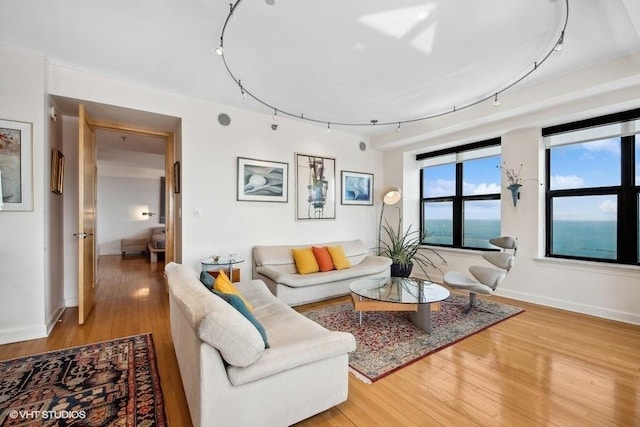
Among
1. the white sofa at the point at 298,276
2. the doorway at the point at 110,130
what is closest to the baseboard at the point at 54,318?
the doorway at the point at 110,130

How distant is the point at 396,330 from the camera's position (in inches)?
117

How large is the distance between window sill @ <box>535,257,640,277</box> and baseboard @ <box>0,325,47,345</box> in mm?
5755

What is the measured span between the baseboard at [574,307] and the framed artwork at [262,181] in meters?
3.60

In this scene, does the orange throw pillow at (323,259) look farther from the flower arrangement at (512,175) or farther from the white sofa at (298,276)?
the flower arrangement at (512,175)

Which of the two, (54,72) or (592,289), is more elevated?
(54,72)

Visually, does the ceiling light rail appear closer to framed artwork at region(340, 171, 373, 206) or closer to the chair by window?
framed artwork at region(340, 171, 373, 206)

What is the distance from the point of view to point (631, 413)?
1786 mm

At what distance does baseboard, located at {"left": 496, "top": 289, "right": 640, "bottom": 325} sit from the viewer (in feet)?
10.6

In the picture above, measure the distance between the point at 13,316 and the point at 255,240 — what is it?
99.9 inches

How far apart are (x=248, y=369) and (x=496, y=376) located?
1.89 meters

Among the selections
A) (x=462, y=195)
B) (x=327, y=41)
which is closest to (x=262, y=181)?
(x=327, y=41)

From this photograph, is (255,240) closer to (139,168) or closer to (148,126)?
(148,126)

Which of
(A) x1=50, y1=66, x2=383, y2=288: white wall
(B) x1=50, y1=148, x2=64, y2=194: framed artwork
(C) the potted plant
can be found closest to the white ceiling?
(A) x1=50, y1=66, x2=383, y2=288: white wall

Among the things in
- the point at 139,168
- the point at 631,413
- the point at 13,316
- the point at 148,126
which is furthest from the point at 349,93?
the point at 139,168
